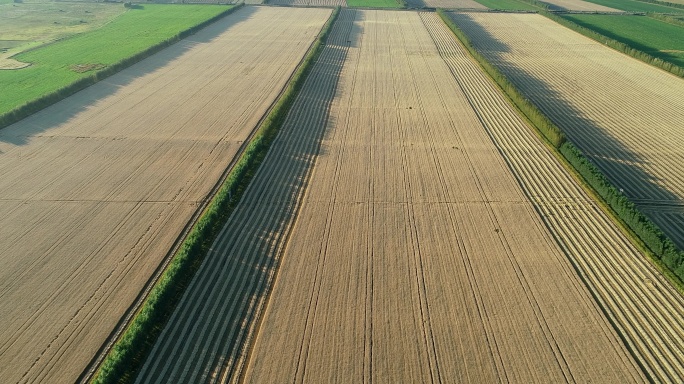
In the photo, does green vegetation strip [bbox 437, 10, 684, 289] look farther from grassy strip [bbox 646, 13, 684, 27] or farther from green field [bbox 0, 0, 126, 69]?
grassy strip [bbox 646, 13, 684, 27]

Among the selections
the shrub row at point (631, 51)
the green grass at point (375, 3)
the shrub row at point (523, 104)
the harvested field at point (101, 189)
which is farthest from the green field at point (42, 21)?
the shrub row at point (631, 51)

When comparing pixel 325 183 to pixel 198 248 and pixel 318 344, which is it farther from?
pixel 318 344

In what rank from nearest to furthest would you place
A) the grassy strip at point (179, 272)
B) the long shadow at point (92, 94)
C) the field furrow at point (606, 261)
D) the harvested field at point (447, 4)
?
the grassy strip at point (179, 272) → the field furrow at point (606, 261) → the long shadow at point (92, 94) → the harvested field at point (447, 4)

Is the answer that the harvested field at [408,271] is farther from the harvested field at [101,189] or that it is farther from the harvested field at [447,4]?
the harvested field at [447,4]

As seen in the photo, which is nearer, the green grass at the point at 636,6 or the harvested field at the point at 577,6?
the green grass at the point at 636,6

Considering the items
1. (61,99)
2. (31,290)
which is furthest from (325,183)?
(61,99)

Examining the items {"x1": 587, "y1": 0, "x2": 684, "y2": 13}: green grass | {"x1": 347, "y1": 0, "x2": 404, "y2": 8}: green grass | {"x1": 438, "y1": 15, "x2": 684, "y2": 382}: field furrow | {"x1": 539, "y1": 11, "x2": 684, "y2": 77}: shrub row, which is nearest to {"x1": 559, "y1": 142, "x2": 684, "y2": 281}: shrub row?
{"x1": 438, "y1": 15, "x2": 684, "y2": 382}: field furrow
